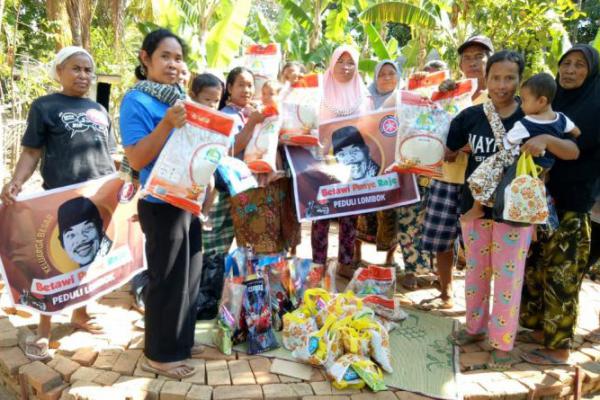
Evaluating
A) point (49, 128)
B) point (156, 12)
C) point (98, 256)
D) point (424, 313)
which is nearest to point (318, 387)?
point (424, 313)

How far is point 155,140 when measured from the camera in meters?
2.35

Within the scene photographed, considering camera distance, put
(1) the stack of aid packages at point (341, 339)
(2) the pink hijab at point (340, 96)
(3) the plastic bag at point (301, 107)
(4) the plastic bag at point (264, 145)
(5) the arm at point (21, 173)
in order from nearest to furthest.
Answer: (1) the stack of aid packages at point (341, 339)
(5) the arm at point (21, 173)
(4) the plastic bag at point (264, 145)
(3) the plastic bag at point (301, 107)
(2) the pink hijab at point (340, 96)

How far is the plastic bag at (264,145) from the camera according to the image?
3322 mm

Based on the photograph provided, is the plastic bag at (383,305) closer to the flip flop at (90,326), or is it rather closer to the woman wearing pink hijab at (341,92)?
the woman wearing pink hijab at (341,92)

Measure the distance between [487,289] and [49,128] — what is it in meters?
2.91

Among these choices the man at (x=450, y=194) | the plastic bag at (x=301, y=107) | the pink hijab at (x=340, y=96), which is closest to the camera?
the plastic bag at (x=301, y=107)

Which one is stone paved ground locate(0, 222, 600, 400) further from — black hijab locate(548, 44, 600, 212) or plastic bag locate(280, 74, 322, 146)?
plastic bag locate(280, 74, 322, 146)

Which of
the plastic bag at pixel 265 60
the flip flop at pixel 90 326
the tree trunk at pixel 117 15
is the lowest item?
the flip flop at pixel 90 326

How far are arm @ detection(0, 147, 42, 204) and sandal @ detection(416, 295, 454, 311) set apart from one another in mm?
2869

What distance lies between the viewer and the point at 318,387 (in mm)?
2691

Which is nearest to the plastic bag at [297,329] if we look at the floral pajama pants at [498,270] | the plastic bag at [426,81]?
the floral pajama pants at [498,270]

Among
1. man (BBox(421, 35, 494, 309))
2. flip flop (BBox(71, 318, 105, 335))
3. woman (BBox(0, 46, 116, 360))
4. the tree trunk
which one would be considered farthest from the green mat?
the tree trunk

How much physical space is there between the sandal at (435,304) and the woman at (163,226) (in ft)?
5.79

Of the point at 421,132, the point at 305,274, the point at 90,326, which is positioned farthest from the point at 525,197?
the point at 90,326
